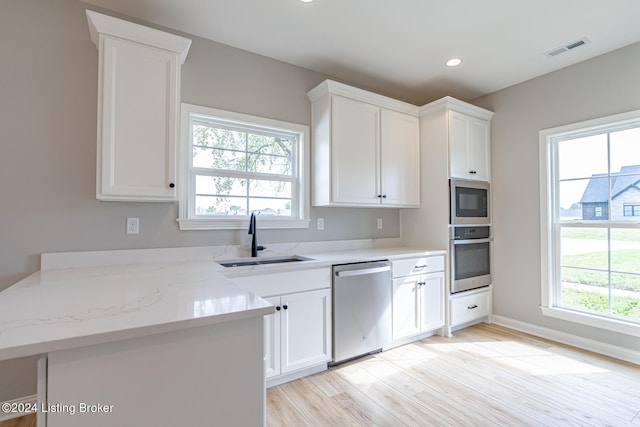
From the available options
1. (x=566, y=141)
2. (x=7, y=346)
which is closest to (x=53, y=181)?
(x=7, y=346)

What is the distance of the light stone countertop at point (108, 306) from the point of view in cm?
83

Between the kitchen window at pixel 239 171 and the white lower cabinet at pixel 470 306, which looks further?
the white lower cabinet at pixel 470 306

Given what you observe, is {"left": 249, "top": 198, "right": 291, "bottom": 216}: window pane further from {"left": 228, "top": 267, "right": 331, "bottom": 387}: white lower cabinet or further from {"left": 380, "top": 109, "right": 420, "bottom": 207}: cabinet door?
{"left": 380, "top": 109, "right": 420, "bottom": 207}: cabinet door

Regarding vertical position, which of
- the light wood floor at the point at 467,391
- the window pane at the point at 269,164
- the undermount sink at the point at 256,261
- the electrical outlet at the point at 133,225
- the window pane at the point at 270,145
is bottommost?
the light wood floor at the point at 467,391

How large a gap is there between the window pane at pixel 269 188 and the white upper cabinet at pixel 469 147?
1.65 m

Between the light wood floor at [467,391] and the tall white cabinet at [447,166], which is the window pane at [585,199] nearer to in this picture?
the tall white cabinet at [447,166]

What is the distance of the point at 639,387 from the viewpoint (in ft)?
6.92

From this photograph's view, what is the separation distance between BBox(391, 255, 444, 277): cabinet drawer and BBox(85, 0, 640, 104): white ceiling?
6.01 feet

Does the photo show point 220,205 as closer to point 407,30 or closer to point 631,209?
point 407,30

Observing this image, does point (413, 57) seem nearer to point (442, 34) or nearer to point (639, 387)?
point (442, 34)

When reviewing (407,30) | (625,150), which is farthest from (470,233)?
(407,30)

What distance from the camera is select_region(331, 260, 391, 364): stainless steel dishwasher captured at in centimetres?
238

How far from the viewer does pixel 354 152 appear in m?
2.86

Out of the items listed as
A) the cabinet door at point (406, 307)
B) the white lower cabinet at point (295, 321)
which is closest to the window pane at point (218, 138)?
the white lower cabinet at point (295, 321)
